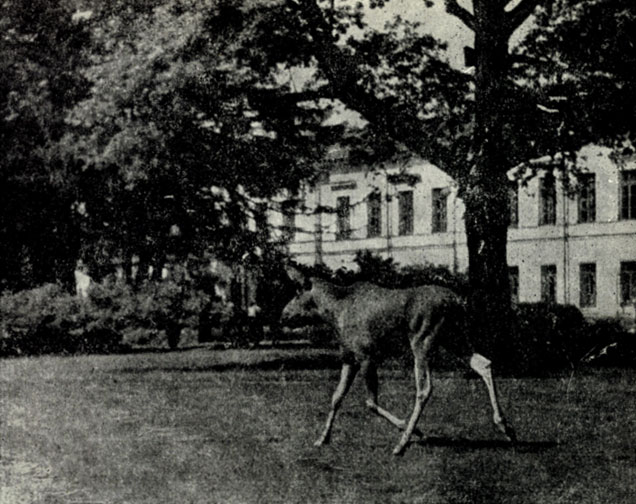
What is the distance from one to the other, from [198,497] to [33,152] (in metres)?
4.98

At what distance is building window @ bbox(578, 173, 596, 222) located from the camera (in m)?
4.02

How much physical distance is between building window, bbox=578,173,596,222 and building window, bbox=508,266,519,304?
0.53 metres

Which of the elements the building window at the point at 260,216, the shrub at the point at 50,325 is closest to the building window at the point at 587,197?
the building window at the point at 260,216

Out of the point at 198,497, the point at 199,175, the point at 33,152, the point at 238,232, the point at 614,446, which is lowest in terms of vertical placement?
the point at 198,497

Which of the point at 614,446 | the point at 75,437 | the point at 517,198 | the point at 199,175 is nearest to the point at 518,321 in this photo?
the point at 517,198

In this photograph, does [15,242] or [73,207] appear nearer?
[73,207]

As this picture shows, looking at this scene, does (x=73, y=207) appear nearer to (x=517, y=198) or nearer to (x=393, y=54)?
(x=393, y=54)

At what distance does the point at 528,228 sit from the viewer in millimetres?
3963

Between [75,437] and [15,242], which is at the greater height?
[15,242]

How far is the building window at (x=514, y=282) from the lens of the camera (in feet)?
11.9

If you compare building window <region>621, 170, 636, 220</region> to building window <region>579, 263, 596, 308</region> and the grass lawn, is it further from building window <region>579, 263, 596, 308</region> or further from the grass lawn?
the grass lawn

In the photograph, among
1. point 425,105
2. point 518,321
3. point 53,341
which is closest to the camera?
point 518,321

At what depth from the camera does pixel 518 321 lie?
3.62 meters

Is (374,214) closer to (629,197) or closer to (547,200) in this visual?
(547,200)
